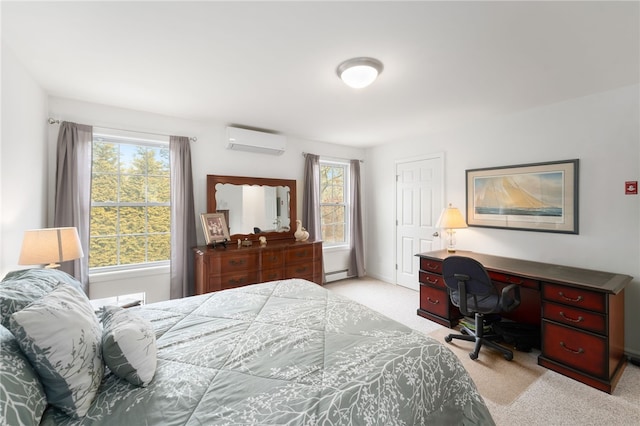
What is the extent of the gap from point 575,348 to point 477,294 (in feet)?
2.55

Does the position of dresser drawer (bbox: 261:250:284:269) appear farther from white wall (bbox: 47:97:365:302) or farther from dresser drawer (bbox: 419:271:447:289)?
dresser drawer (bbox: 419:271:447:289)

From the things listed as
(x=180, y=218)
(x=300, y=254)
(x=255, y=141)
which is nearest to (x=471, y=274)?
(x=300, y=254)

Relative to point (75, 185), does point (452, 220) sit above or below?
below

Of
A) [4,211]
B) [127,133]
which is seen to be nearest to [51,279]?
[4,211]

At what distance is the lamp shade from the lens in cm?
342

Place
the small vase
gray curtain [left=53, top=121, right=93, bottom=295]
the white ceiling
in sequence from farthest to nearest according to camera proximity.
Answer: the small vase, gray curtain [left=53, top=121, right=93, bottom=295], the white ceiling

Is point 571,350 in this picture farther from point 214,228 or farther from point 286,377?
point 214,228

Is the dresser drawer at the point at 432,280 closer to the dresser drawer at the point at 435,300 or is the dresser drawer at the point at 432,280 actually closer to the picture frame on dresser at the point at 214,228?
the dresser drawer at the point at 435,300

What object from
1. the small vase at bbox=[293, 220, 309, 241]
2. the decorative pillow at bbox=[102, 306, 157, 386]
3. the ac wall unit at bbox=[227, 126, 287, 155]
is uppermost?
the ac wall unit at bbox=[227, 126, 287, 155]

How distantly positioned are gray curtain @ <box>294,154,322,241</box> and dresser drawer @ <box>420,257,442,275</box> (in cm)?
175

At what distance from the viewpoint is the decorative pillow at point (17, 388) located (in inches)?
28.6

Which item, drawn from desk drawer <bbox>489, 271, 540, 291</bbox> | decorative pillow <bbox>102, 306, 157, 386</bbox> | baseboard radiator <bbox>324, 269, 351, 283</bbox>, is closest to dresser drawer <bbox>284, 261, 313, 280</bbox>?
baseboard radiator <bbox>324, 269, 351, 283</bbox>

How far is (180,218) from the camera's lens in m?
3.27

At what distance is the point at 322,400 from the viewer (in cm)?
96
